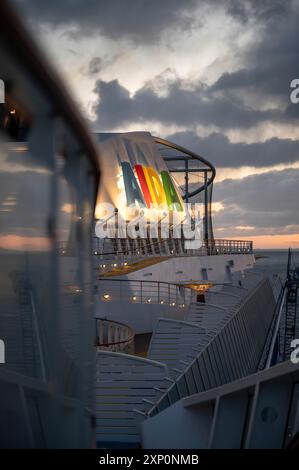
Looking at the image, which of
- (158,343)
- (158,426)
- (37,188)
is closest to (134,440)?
(158,426)

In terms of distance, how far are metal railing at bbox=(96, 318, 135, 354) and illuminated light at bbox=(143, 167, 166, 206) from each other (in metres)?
20.4

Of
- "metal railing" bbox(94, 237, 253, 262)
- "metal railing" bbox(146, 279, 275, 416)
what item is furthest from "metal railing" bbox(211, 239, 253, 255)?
"metal railing" bbox(146, 279, 275, 416)

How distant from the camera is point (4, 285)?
4.25ft

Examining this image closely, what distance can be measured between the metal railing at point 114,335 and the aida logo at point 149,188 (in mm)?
17197

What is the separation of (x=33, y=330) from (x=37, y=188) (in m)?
0.37

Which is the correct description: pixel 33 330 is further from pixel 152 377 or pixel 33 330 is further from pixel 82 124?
pixel 152 377

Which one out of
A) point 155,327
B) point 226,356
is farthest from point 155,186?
→ point 155,327

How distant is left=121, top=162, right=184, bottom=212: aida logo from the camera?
29688mm

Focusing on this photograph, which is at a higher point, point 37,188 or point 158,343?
point 37,188

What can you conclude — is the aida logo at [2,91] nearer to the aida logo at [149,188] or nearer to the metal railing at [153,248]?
the metal railing at [153,248]

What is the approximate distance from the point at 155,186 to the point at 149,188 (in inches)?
51.8

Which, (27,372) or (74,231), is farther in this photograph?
(74,231)

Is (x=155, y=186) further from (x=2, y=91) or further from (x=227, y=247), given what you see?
(x=2, y=91)
